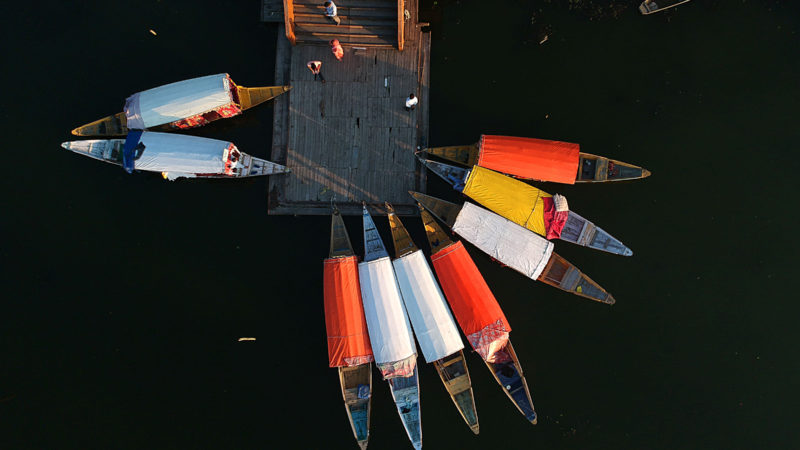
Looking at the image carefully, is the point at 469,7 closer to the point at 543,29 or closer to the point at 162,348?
the point at 543,29

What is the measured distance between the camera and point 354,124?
17109mm

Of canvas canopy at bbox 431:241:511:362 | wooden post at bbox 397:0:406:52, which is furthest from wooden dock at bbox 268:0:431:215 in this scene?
canvas canopy at bbox 431:241:511:362

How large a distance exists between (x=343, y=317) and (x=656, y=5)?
18578mm

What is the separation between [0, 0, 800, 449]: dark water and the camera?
55.9ft

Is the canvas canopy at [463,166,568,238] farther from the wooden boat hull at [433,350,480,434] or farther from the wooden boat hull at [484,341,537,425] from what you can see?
the wooden boat hull at [433,350,480,434]

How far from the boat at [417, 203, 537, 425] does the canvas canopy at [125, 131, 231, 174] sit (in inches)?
338

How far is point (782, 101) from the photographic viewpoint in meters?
17.5

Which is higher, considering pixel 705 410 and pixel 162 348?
pixel 162 348

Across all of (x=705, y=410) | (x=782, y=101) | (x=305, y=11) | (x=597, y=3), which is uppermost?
(x=597, y=3)

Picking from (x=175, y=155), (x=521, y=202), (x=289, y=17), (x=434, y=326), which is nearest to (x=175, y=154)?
(x=175, y=155)

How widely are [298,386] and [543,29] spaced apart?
18507mm

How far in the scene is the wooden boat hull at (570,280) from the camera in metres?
16.4

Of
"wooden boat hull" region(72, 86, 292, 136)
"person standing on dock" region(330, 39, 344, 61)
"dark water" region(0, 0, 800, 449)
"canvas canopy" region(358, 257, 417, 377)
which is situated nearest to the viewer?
"canvas canopy" region(358, 257, 417, 377)

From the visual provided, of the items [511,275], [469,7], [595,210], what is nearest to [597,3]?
[469,7]
